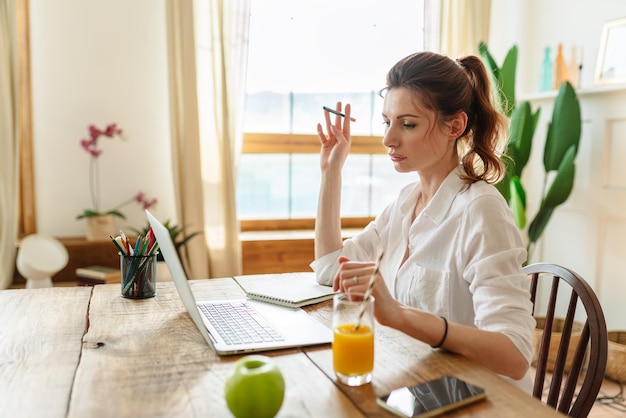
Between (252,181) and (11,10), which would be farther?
(252,181)

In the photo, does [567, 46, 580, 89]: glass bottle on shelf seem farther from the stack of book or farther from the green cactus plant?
the stack of book

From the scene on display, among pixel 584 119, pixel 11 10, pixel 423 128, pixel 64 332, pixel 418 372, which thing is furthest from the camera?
pixel 584 119

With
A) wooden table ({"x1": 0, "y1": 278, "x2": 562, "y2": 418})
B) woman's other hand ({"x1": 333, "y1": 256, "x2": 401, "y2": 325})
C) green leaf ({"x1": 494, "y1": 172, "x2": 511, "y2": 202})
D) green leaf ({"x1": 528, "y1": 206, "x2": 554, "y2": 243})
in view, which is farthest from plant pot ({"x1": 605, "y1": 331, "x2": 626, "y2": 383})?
woman's other hand ({"x1": 333, "y1": 256, "x2": 401, "y2": 325})

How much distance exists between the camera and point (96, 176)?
3.20 metres

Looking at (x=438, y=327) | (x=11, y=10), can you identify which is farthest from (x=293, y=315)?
(x=11, y=10)

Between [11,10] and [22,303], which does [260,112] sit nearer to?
[11,10]

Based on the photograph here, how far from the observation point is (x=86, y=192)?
319cm

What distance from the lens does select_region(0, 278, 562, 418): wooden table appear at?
90 cm

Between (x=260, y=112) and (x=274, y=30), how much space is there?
0.46m

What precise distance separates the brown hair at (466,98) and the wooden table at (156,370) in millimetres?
520

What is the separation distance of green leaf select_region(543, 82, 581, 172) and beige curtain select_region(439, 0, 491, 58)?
2.54 ft

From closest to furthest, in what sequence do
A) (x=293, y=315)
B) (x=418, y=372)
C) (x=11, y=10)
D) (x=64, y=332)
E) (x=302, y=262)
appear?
(x=418, y=372) < (x=64, y=332) < (x=293, y=315) < (x=11, y=10) < (x=302, y=262)

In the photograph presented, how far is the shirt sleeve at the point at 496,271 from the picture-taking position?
116 centimetres

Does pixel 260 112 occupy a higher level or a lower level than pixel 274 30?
lower
